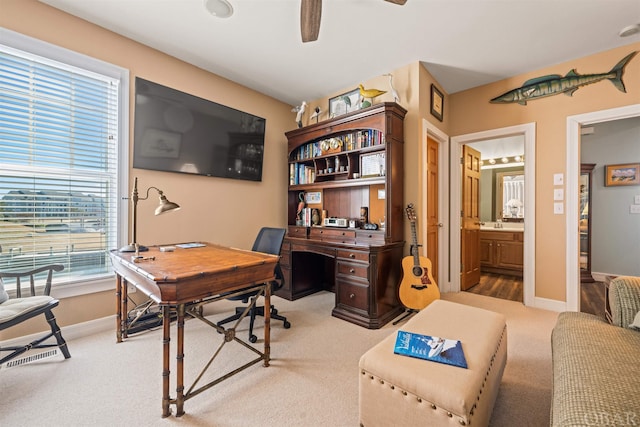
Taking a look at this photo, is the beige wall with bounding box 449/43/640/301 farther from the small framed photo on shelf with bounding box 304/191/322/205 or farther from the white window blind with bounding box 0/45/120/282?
the white window blind with bounding box 0/45/120/282

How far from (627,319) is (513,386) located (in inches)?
29.1

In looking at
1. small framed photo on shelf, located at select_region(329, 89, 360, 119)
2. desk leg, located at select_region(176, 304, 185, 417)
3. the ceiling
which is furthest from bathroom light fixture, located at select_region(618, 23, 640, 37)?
desk leg, located at select_region(176, 304, 185, 417)

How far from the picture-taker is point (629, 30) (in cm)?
229

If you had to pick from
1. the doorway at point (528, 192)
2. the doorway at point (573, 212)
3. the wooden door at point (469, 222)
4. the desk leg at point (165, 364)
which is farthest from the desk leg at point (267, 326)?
the doorway at point (573, 212)

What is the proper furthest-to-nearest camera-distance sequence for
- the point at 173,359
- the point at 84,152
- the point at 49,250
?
the point at 84,152, the point at 49,250, the point at 173,359

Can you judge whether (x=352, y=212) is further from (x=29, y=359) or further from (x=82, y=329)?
(x=29, y=359)

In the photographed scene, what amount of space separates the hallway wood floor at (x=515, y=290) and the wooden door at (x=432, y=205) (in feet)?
3.08

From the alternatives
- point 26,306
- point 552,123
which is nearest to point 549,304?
point 552,123

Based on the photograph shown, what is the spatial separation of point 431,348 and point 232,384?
128 centimetres

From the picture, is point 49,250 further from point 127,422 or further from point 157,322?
point 127,422

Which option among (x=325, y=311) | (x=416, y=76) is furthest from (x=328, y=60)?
(x=325, y=311)

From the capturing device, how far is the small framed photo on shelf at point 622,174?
12.5 ft

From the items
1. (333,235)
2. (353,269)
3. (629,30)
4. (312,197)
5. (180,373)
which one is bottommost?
(180,373)

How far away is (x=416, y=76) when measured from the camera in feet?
9.46
